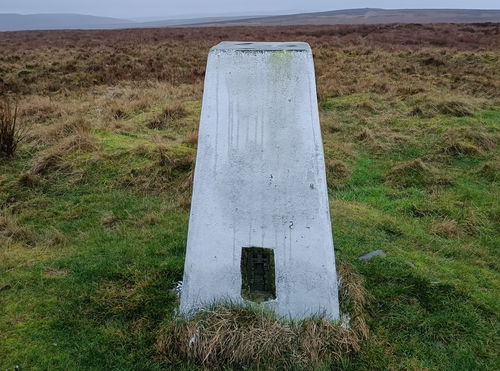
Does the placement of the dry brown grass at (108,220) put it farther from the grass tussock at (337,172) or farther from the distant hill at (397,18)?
the distant hill at (397,18)

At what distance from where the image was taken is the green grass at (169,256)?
3.84 metres

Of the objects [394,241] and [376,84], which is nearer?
[394,241]

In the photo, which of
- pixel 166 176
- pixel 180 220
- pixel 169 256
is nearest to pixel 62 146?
pixel 166 176

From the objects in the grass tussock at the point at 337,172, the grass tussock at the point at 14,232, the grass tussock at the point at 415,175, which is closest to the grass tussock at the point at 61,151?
the grass tussock at the point at 14,232

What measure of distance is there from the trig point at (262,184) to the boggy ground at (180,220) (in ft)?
1.47

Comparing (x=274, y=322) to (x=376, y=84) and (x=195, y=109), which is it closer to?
(x=195, y=109)

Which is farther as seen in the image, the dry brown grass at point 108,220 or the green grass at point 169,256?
the dry brown grass at point 108,220

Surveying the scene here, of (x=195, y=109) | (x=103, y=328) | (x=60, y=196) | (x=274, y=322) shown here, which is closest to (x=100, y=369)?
(x=103, y=328)

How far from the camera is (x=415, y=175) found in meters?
7.86

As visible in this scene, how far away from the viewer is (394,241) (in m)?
5.84

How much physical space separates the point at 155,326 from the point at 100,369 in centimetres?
57

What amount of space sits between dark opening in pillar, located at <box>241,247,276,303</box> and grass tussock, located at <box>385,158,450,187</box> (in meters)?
4.45

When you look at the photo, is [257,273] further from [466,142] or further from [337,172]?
[466,142]

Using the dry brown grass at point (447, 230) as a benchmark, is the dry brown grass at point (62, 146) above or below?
above
